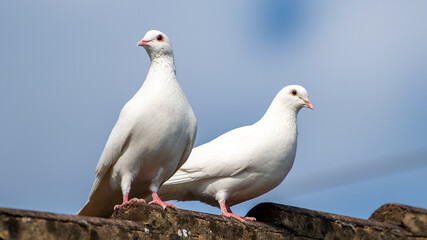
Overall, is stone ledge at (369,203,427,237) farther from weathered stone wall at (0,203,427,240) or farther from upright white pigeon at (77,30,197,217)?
upright white pigeon at (77,30,197,217)

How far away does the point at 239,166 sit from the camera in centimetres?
971

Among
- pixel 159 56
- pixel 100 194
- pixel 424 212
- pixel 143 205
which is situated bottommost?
pixel 100 194

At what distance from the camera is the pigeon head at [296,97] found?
10570 millimetres

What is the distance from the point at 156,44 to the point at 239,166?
1934 mm

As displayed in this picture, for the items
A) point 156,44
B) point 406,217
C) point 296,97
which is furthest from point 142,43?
point 406,217

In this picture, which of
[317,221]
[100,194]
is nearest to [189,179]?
[100,194]

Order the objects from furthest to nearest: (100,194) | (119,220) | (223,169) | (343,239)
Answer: (223,169) → (100,194) → (343,239) → (119,220)

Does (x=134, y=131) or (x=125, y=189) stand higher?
(x=134, y=131)

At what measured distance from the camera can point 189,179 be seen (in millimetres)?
9859

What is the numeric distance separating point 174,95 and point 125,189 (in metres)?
1.14

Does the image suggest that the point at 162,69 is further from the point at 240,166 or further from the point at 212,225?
the point at 212,225

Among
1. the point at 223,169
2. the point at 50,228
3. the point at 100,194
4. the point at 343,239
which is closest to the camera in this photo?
the point at 50,228

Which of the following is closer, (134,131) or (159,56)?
(134,131)

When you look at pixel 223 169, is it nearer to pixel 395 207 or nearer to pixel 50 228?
pixel 395 207
